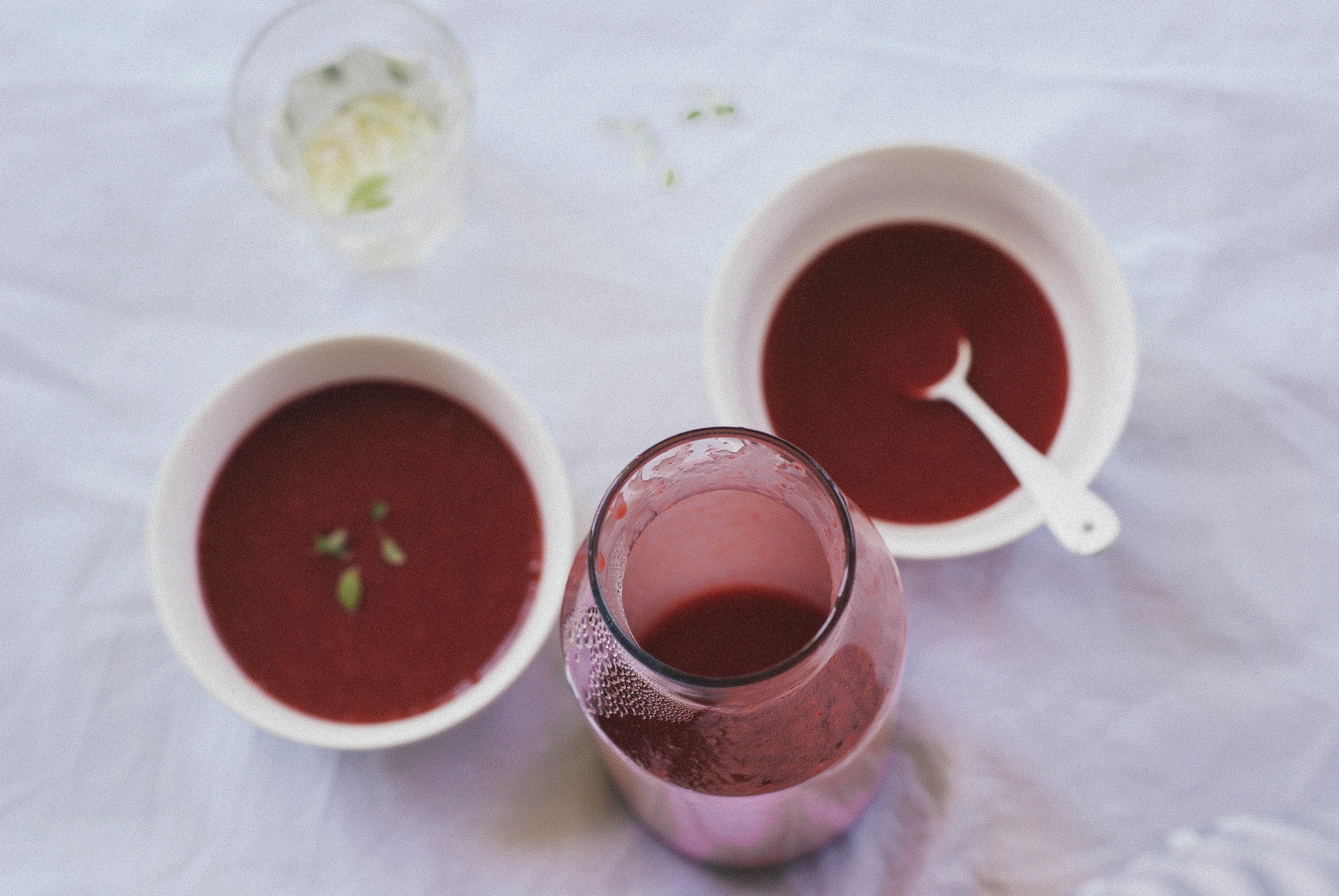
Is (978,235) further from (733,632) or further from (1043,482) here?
(733,632)

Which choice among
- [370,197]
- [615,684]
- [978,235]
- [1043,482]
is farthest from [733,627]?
[370,197]

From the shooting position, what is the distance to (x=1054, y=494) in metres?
0.92

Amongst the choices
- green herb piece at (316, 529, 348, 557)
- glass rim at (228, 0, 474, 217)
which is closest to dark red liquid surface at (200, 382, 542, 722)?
green herb piece at (316, 529, 348, 557)

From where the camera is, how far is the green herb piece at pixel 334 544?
39.0 inches

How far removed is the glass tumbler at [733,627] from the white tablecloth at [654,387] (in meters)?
0.22

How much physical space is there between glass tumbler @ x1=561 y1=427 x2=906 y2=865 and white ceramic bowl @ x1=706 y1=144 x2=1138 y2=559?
15cm

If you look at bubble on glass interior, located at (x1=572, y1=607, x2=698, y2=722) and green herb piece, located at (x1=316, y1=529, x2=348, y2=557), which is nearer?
bubble on glass interior, located at (x1=572, y1=607, x2=698, y2=722)

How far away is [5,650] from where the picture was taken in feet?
3.47

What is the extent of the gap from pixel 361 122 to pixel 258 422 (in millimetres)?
325

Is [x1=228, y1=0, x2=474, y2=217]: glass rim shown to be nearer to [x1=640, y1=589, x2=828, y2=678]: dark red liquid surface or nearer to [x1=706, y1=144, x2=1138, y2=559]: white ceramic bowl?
[x1=706, y1=144, x2=1138, y2=559]: white ceramic bowl

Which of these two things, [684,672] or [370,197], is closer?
[684,672]

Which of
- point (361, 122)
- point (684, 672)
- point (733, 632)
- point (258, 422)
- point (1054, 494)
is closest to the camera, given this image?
point (684, 672)

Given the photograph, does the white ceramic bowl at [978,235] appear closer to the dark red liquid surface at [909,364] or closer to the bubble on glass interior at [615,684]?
the dark red liquid surface at [909,364]

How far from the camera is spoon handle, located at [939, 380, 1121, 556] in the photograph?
2.94ft
